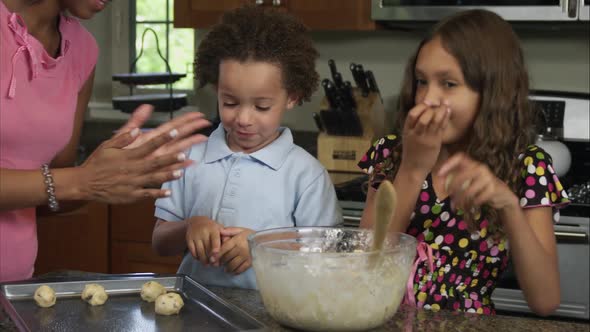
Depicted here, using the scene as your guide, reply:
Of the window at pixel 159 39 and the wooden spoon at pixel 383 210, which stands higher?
the window at pixel 159 39

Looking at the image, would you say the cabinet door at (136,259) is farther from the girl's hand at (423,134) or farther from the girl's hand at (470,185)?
the girl's hand at (470,185)

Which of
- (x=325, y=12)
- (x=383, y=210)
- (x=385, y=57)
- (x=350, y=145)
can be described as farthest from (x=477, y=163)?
(x=385, y=57)

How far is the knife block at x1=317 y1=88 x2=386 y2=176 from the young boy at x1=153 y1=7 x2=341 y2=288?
1253mm

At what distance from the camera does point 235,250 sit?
58.2 inches

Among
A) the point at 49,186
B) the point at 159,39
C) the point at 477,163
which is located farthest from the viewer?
the point at 159,39

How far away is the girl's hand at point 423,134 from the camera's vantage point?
4.59 feet

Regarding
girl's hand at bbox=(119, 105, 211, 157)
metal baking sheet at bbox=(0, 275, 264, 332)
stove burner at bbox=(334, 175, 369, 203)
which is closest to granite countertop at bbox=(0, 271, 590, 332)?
metal baking sheet at bbox=(0, 275, 264, 332)

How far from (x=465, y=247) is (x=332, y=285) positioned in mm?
505

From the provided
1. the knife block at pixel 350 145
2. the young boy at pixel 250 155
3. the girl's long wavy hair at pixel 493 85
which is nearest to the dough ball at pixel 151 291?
the young boy at pixel 250 155

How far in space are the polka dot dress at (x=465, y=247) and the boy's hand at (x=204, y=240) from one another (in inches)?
14.9

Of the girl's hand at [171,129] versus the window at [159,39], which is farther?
the window at [159,39]

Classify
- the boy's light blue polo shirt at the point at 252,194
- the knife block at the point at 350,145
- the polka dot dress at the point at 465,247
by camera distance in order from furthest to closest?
1. the knife block at the point at 350,145
2. the boy's light blue polo shirt at the point at 252,194
3. the polka dot dress at the point at 465,247

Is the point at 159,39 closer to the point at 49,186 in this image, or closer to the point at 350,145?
the point at 350,145

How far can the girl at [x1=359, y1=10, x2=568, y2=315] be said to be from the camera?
148cm
